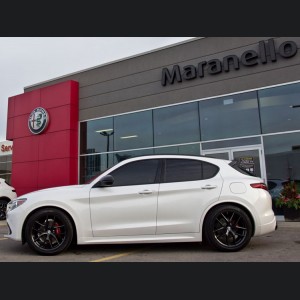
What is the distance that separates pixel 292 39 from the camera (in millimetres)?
Answer: 10867

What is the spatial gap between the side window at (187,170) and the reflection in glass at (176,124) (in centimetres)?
677

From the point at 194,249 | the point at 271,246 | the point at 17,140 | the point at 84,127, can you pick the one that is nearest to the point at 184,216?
the point at 194,249

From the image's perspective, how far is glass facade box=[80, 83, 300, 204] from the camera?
1087 centimetres

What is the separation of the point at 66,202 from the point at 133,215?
1.13m

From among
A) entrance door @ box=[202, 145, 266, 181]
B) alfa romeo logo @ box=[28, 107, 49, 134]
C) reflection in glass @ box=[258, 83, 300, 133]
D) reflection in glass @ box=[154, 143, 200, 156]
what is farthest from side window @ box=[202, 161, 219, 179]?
alfa romeo logo @ box=[28, 107, 49, 134]

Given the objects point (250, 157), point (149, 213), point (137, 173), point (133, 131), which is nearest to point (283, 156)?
point (250, 157)

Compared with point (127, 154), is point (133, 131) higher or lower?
higher

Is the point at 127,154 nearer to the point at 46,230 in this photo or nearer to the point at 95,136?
the point at 95,136

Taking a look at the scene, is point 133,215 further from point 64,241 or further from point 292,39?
point 292,39

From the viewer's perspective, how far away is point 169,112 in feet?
43.9

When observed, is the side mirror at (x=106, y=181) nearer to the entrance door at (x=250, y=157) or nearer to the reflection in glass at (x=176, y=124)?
the entrance door at (x=250, y=157)

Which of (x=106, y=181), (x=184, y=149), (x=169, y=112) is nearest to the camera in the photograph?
(x=106, y=181)

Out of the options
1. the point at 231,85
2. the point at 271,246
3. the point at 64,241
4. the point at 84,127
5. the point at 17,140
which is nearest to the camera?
the point at 64,241

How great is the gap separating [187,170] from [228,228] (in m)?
1.16
